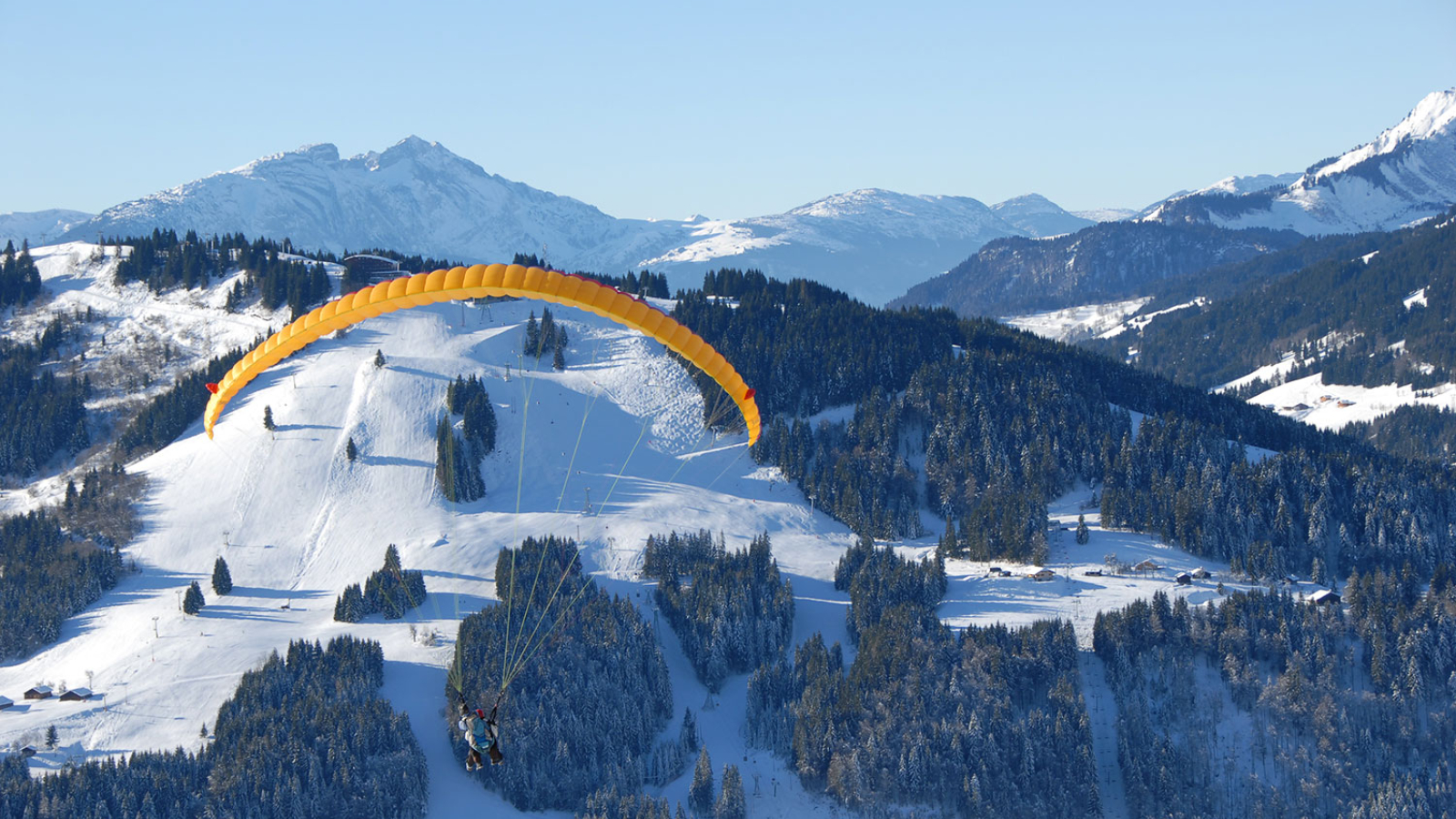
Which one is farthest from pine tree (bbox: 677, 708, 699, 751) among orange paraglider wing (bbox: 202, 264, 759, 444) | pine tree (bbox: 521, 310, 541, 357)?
pine tree (bbox: 521, 310, 541, 357)

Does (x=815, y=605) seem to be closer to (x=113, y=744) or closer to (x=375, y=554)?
(x=375, y=554)

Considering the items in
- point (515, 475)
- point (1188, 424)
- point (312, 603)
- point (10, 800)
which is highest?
point (1188, 424)

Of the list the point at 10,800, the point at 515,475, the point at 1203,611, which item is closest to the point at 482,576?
the point at 515,475

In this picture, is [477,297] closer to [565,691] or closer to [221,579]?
[565,691]

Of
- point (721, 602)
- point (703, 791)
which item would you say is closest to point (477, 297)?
point (703, 791)

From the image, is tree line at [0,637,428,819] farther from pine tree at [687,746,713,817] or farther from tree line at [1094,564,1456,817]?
tree line at [1094,564,1456,817]

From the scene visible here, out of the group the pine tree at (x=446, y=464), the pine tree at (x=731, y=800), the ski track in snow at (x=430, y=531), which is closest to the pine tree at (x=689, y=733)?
the ski track in snow at (x=430, y=531)
